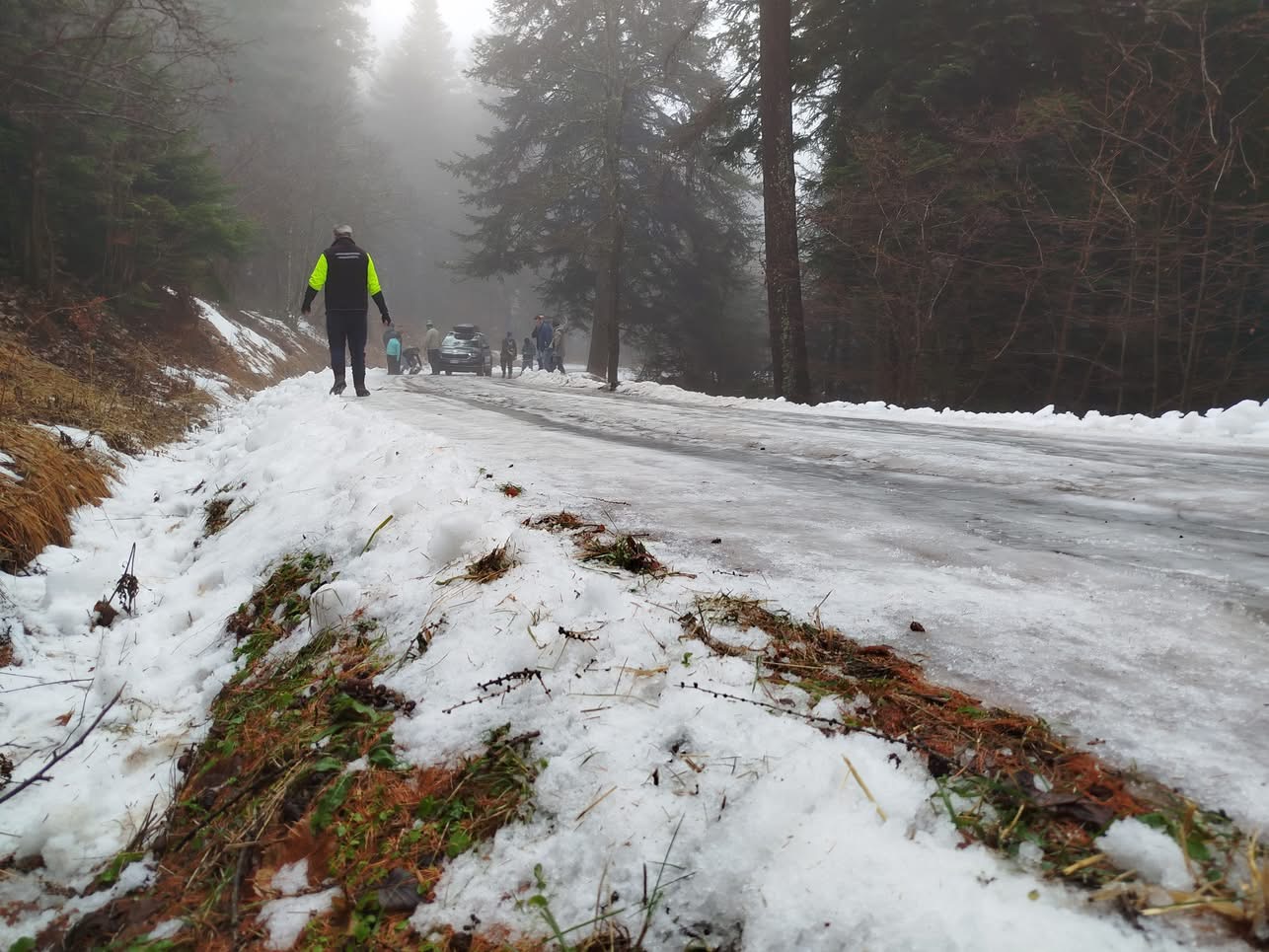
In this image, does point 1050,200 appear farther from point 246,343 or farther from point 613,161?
point 246,343

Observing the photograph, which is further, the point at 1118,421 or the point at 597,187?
the point at 597,187

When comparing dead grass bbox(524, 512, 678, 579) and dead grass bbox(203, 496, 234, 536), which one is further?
dead grass bbox(203, 496, 234, 536)

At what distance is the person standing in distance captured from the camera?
9.80m

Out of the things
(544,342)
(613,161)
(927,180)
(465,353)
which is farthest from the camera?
(544,342)

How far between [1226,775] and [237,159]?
1246 inches

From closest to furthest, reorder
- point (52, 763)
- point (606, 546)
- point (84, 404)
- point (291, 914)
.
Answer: point (291, 914), point (52, 763), point (606, 546), point (84, 404)

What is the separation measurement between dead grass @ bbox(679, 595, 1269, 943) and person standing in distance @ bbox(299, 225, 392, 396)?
909cm

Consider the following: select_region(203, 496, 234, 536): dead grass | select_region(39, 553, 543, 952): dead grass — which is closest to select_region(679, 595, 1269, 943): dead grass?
select_region(39, 553, 543, 952): dead grass

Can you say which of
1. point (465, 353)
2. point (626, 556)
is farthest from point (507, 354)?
point (626, 556)

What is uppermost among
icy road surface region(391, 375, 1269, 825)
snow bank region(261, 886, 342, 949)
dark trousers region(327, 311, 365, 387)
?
dark trousers region(327, 311, 365, 387)

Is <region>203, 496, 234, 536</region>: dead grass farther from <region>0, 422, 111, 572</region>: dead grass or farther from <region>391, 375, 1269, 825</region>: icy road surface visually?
<region>391, 375, 1269, 825</region>: icy road surface

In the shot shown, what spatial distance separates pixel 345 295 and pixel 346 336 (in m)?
0.65

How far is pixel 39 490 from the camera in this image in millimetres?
4605

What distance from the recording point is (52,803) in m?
2.25
